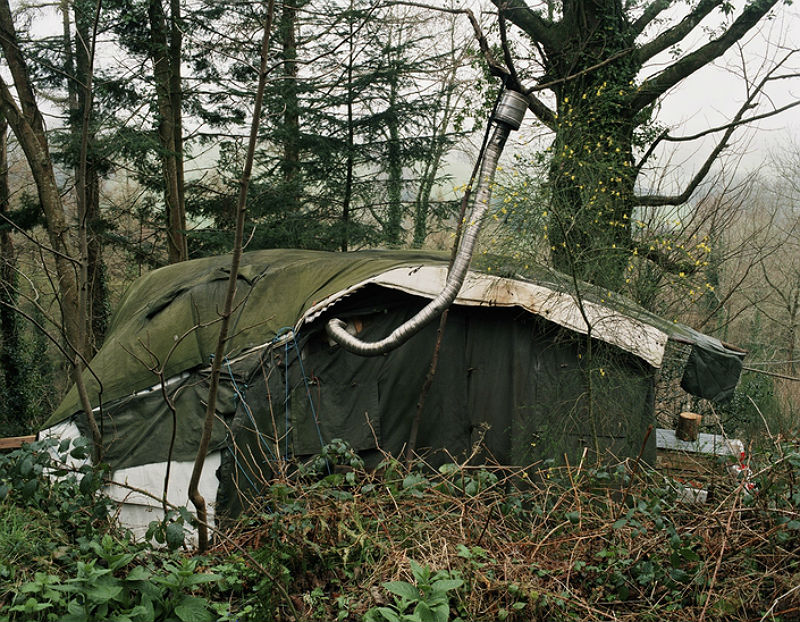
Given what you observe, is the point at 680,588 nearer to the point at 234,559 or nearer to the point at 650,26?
the point at 234,559

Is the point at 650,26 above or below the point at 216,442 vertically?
above

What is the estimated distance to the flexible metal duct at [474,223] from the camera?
165 inches

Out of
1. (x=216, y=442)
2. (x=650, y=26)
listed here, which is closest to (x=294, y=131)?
(x=650, y=26)

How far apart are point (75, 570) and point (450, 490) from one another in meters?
1.54

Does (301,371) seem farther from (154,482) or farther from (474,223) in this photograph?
(474,223)

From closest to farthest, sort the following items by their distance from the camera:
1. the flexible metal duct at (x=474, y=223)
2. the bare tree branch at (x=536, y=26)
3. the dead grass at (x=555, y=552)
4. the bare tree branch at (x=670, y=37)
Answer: the dead grass at (x=555, y=552), the flexible metal duct at (x=474, y=223), the bare tree branch at (x=670, y=37), the bare tree branch at (x=536, y=26)

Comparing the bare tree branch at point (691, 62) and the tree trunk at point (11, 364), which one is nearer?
the bare tree branch at point (691, 62)

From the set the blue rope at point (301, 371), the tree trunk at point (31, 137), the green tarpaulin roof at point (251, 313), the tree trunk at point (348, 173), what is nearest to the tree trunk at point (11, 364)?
the tree trunk at point (31, 137)

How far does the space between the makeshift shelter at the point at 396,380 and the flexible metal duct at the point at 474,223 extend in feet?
1.82

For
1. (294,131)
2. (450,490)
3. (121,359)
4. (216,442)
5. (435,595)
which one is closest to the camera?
(435,595)

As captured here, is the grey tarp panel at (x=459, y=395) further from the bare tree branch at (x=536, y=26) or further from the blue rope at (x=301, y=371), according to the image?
the bare tree branch at (x=536, y=26)

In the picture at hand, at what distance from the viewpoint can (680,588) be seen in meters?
2.29

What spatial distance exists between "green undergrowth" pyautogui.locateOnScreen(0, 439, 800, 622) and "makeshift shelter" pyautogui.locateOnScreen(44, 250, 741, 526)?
185cm

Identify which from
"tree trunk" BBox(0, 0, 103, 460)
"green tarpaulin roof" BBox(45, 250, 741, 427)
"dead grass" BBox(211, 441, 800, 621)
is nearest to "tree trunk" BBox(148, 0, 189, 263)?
"tree trunk" BBox(0, 0, 103, 460)
